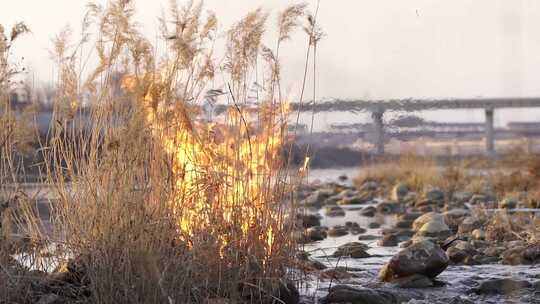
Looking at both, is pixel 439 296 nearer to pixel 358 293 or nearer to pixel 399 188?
pixel 358 293

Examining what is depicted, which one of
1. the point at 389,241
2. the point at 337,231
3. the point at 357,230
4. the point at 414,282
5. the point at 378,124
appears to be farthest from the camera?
the point at 357,230

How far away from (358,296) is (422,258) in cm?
99

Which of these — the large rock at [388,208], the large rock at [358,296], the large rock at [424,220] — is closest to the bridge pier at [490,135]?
the large rock at [388,208]

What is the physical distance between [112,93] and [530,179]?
32.9ft

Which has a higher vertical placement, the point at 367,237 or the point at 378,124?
the point at 378,124

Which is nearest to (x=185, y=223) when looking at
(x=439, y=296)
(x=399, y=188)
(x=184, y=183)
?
(x=184, y=183)

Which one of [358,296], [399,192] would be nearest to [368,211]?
[399,192]

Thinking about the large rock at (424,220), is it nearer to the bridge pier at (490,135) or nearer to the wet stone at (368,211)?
the wet stone at (368,211)

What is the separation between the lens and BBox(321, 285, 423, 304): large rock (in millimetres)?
5391

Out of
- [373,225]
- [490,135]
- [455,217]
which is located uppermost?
[490,135]

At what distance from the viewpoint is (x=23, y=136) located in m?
5.24

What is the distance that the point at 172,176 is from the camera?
482 cm

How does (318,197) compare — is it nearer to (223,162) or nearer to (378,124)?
(378,124)

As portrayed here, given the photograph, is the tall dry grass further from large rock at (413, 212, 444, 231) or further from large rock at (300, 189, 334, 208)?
large rock at (300, 189, 334, 208)
